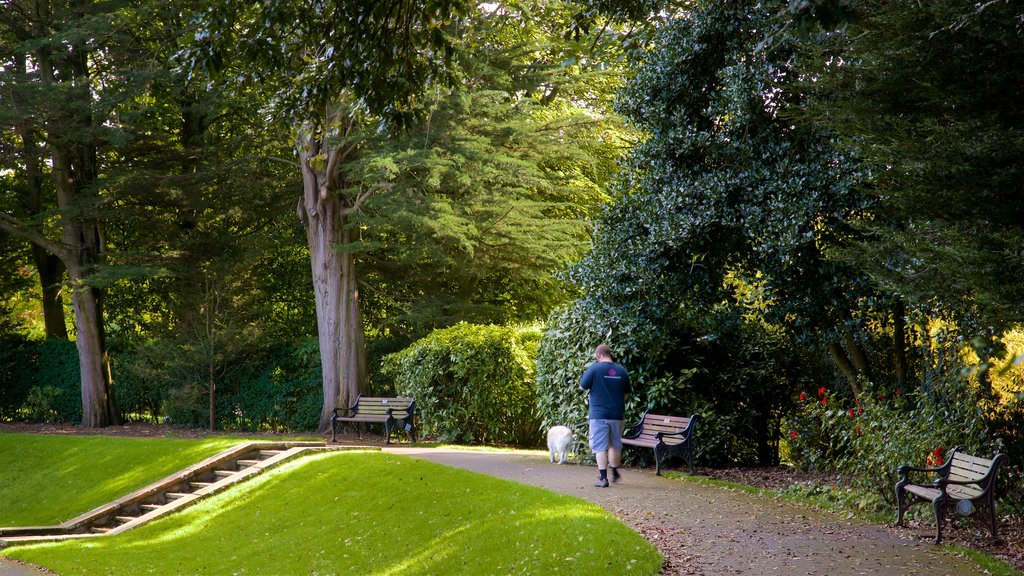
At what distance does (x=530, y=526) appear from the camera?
886 centimetres

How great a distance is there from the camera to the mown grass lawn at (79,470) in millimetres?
16422

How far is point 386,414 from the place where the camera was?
1766 centimetres

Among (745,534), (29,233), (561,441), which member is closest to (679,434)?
(561,441)

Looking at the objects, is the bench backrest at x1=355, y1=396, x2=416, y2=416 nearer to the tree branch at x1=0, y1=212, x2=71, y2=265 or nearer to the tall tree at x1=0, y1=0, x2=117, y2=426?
the tall tree at x1=0, y1=0, x2=117, y2=426

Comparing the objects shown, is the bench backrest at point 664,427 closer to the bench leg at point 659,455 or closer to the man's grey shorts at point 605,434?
the bench leg at point 659,455

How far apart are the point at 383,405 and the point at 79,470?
250 inches

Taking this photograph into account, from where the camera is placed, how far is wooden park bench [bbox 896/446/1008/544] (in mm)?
7844

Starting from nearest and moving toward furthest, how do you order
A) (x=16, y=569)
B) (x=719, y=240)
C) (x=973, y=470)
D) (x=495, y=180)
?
(x=973, y=470)
(x=16, y=569)
(x=719, y=240)
(x=495, y=180)

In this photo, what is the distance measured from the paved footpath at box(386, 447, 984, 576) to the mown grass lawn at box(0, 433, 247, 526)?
825 centimetres

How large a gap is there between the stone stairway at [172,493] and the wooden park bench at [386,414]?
5.06 ft

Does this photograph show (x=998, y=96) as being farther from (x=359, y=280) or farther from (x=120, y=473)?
(x=359, y=280)

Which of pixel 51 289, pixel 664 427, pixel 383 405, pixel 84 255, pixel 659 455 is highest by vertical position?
pixel 84 255

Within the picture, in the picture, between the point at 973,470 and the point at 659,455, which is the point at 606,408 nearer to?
the point at 659,455

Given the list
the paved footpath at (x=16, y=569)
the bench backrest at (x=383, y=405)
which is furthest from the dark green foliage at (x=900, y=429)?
the paved footpath at (x=16, y=569)
